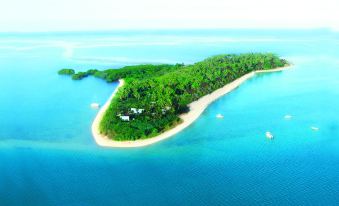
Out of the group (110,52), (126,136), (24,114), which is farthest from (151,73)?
(110,52)

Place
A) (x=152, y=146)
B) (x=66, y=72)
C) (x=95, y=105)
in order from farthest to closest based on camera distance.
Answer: (x=66, y=72) → (x=95, y=105) → (x=152, y=146)

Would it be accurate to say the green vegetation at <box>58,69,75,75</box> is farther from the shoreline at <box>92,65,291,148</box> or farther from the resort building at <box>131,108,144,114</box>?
the resort building at <box>131,108,144,114</box>

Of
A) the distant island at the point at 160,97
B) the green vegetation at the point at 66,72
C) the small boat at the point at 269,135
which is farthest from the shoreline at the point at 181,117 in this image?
the green vegetation at the point at 66,72

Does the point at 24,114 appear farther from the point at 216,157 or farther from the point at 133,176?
the point at 216,157

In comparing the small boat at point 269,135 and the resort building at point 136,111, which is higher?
the resort building at point 136,111

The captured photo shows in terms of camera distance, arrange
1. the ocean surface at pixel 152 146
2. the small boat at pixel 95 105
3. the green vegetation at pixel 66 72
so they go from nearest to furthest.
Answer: the ocean surface at pixel 152 146, the small boat at pixel 95 105, the green vegetation at pixel 66 72

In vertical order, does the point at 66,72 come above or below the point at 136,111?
below

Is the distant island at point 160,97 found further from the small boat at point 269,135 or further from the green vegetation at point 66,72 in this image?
the small boat at point 269,135

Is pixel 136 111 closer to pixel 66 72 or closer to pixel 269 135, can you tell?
pixel 269 135

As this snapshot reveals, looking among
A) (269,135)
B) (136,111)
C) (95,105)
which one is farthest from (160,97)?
(269,135)
